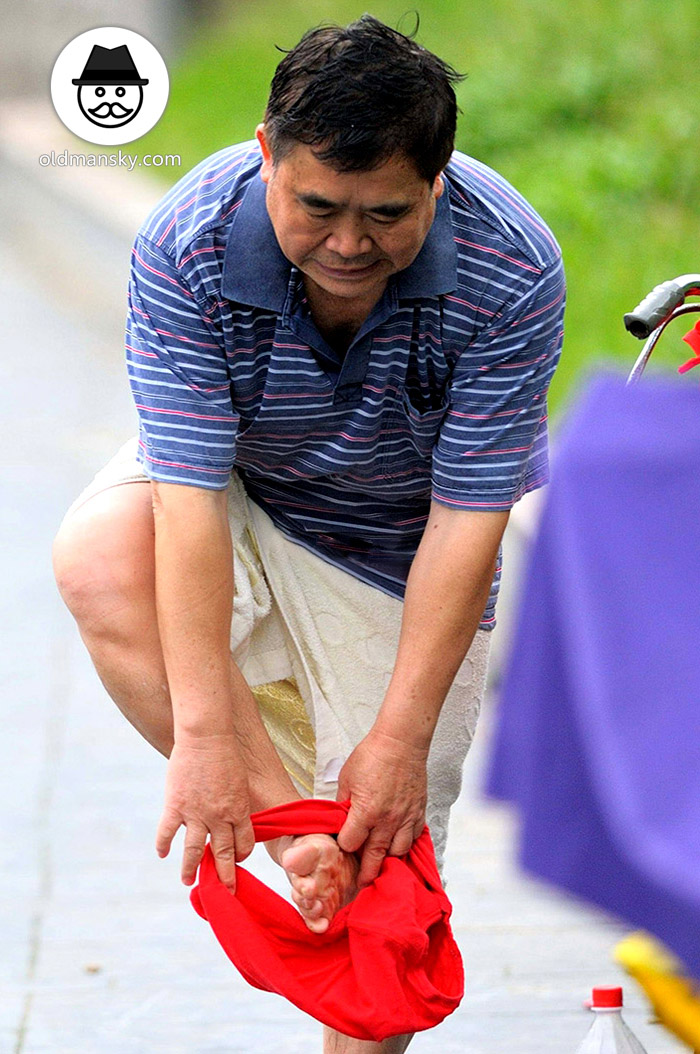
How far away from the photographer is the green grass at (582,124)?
6.60m

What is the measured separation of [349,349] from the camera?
2.43 m

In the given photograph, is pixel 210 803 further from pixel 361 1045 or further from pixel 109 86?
pixel 109 86

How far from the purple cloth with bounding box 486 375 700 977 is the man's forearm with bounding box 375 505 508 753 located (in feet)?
3.10

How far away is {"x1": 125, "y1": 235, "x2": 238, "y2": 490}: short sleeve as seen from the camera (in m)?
2.39

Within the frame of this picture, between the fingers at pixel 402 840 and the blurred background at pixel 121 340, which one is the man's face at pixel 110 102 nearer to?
the blurred background at pixel 121 340

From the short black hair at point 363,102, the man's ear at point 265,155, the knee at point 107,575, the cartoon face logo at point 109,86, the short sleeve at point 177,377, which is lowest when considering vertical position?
the cartoon face logo at point 109,86

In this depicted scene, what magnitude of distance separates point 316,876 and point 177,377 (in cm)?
75

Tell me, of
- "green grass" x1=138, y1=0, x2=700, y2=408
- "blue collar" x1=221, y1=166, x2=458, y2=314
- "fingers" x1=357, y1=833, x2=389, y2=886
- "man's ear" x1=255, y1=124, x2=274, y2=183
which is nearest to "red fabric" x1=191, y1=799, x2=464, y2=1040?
"fingers" x1=357, y1=833, x2=389, y2=886

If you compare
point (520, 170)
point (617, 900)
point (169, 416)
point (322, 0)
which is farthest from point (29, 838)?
point (322, 0)

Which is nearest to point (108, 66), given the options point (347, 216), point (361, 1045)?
point (347, 216)

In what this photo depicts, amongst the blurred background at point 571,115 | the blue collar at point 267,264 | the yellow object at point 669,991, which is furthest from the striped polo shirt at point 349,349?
the blurred background at point 571,115

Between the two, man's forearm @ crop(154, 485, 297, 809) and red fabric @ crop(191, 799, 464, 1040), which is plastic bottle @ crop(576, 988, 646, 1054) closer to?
red fabric @ crop(191, 799, 464, 1040)

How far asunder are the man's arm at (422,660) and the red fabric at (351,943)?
6cm

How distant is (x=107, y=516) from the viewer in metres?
2.62
